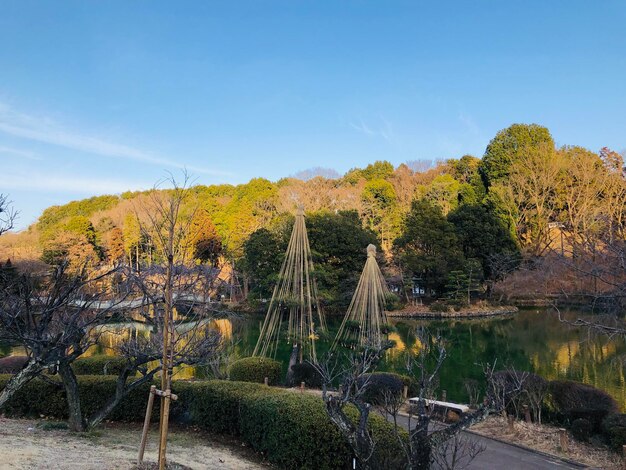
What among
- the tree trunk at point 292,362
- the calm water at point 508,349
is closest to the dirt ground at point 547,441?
the calm water at point 508,349

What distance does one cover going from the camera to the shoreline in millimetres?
26562

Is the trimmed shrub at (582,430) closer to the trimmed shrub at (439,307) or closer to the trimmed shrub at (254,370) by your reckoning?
the trimmed shrub at (254,370)

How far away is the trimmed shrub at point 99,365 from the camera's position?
1006 cm

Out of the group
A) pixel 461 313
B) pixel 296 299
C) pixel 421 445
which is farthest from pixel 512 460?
pixel 461 313

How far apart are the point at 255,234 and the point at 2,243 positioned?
17.1 meters

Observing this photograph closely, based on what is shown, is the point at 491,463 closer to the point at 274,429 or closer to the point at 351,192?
the point at 274,429

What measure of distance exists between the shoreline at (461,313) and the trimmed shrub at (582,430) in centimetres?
1914

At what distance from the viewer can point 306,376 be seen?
12.0 m

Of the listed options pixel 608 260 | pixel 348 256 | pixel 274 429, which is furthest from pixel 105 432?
pixel 348 256

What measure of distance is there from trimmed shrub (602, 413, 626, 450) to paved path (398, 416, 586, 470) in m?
0.91

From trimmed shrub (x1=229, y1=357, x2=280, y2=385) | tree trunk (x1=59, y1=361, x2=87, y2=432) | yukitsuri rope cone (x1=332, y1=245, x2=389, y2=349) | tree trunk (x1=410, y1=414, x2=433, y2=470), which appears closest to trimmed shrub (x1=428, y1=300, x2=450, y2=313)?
yukitsuri rope cone (x1=332, y1=245, x2=389, y2=349)

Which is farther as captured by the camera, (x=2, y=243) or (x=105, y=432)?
(x=2, y=243)

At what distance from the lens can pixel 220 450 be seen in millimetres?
6461

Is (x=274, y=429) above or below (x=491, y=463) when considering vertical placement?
above
